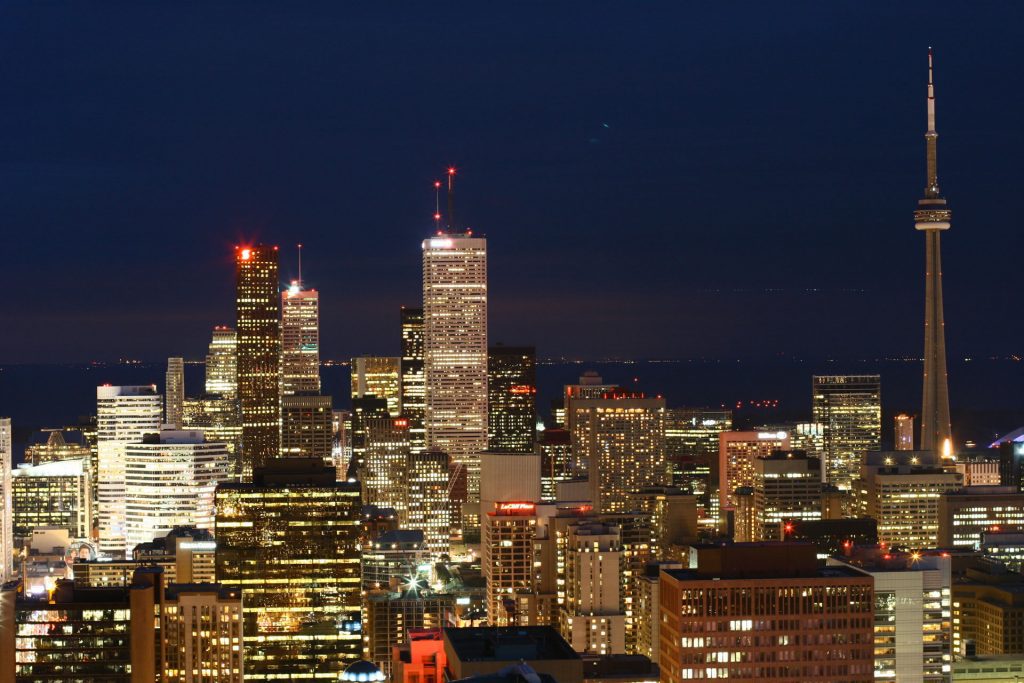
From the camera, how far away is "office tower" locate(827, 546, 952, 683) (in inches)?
2286

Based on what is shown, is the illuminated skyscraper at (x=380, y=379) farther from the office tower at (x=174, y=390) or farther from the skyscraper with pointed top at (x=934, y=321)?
the skyscraper with pointed top at (x=934, y=321)

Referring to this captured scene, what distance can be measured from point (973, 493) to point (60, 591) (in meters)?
76.7

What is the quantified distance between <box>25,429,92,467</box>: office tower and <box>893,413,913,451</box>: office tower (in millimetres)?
79708

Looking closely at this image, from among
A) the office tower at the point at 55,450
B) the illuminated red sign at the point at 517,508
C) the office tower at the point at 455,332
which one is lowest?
the illuminated red sign at the point at 517,508

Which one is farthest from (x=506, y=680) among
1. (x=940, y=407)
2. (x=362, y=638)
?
(x=940, y=407)

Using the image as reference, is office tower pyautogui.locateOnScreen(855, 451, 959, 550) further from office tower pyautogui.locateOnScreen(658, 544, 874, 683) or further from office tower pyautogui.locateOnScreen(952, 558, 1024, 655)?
office tower pyautogui.locateOnScreen(658, 544, 874, 683)

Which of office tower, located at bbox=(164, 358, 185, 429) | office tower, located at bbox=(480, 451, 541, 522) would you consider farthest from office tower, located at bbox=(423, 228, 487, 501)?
office tower, located at bbox=(480, 451, 541, 522)

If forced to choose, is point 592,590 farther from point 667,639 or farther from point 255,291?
point 255,291

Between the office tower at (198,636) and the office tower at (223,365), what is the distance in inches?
4926

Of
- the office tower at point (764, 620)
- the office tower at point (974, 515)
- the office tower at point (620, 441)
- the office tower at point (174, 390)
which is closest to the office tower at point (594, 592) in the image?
the office tower at point (764, 620)

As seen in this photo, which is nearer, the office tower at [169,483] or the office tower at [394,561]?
the office tower at [394,561]

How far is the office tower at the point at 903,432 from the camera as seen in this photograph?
542ft

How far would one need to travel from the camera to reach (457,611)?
291ft

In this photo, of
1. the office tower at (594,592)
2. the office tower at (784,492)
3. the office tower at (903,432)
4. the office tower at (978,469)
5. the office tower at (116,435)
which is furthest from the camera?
the office tower at (903,432)
